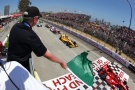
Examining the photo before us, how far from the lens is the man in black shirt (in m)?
2.55

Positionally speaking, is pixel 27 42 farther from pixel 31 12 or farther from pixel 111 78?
pixel 111 78

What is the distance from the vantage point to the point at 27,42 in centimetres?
256

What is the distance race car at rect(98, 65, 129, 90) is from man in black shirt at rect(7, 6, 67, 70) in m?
7.79

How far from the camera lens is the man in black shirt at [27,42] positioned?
2.55m

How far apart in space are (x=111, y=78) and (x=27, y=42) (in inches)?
331

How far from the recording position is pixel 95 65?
38.6 feet

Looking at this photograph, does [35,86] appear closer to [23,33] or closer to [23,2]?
[23,33]

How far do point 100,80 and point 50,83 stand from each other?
317 centimetres

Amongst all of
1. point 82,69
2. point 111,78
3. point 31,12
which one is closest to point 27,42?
point 31,12

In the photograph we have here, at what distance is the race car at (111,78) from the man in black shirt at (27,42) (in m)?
7.79

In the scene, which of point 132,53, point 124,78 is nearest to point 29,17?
point 124,78

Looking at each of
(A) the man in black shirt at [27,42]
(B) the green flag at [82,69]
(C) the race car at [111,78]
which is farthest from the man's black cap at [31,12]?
(C) the race car at [111,78]

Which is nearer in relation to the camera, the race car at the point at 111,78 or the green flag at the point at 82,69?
the green flag at the point at 82,69

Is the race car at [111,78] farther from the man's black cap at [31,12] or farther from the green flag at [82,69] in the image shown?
the man's black cap at [31,12]
